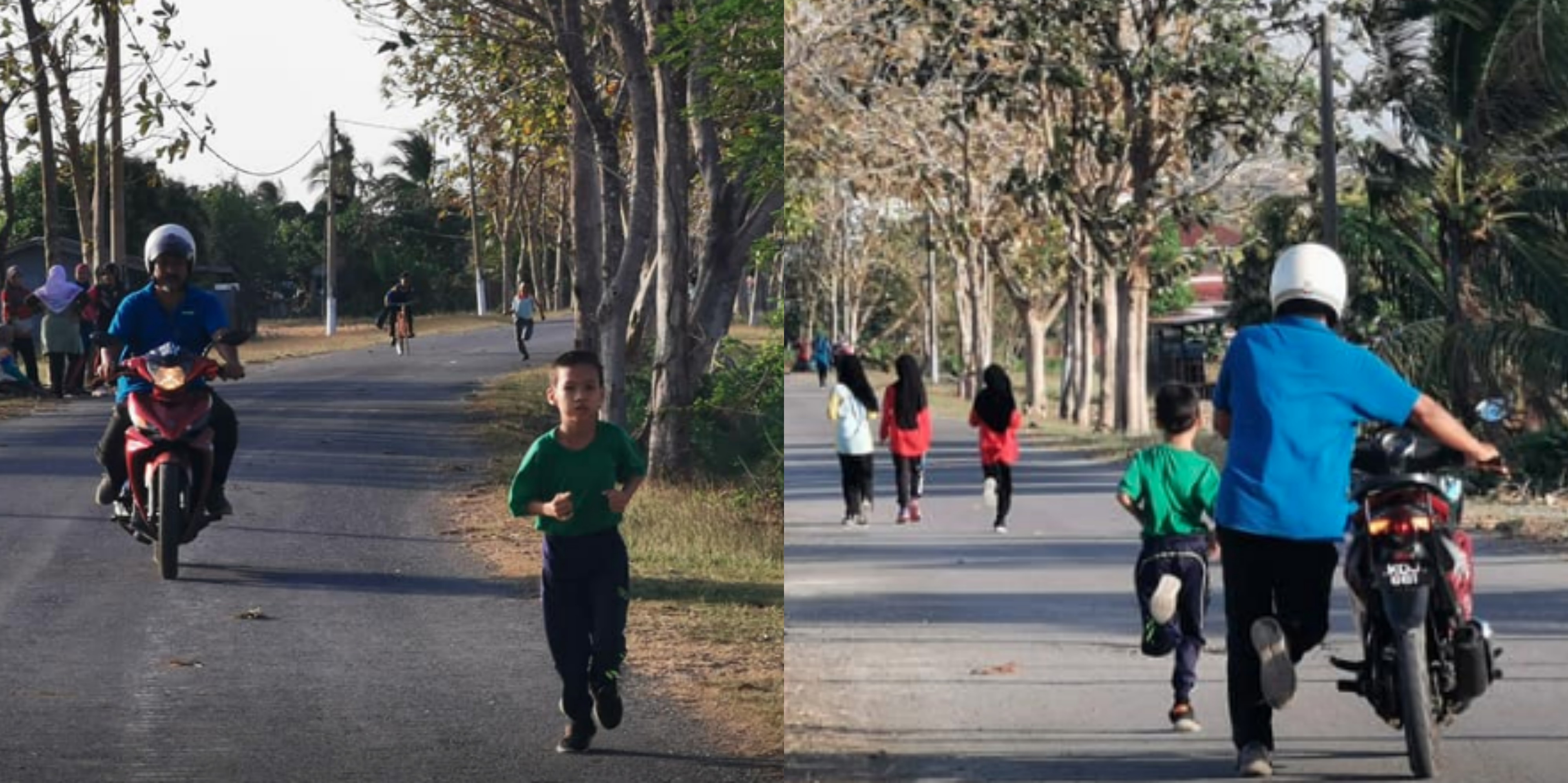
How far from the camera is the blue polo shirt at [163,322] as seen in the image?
15.7 feet

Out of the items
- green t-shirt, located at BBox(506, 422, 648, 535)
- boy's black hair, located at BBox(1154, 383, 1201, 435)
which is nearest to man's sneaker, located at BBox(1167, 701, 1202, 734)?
boy's black hair, located at BBox(1154, 383, 1201, 435)

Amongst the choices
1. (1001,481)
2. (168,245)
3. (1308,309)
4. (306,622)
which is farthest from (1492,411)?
(1001,481)

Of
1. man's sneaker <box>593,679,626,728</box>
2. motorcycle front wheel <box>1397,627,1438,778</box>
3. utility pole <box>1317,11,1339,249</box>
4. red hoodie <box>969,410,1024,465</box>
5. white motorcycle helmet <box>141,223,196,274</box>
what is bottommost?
motorcycle front wheel <box>1397,627,1438,778</box>

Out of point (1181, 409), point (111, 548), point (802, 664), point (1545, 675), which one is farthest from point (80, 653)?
point (1545, 675)

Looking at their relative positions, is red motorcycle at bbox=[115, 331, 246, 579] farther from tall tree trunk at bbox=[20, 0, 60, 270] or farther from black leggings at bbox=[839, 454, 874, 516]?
black leggings at bbox=[839, 454, 874, 516]

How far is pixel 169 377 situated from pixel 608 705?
3.17 ft

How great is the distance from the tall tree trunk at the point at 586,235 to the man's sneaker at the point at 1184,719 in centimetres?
302

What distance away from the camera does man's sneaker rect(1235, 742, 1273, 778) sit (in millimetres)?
6727

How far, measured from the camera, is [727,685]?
5.14 m

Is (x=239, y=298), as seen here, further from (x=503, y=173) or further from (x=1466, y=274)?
(x=1466, y=274)

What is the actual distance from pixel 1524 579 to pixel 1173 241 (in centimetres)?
304

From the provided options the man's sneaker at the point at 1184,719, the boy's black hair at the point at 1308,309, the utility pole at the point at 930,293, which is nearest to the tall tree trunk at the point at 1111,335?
the utility pole at the point at 930,293

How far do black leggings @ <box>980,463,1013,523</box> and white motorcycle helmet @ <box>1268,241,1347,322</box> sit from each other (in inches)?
174

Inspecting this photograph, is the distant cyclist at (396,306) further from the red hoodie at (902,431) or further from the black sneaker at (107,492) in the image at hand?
the red hoodie at (902,431)
